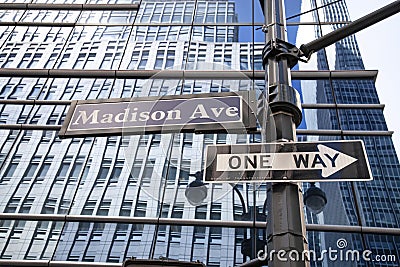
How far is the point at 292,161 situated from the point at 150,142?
179 inches

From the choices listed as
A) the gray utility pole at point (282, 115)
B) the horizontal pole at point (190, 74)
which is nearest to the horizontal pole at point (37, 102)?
the horizontal pole at point (190, 74)

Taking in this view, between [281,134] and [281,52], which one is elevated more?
[281,52]

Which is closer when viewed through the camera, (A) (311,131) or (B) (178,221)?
(B) (178,221)

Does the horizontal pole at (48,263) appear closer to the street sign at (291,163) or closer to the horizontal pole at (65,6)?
the street sign at (291,163)

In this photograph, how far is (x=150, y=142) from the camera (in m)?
6.85

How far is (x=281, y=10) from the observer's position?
11.1ft

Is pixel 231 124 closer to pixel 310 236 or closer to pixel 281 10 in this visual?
pixel 281 10

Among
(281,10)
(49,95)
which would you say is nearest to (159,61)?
(49,95)

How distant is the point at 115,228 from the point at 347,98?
556cm

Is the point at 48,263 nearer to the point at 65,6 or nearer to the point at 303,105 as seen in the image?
the point at 303,105

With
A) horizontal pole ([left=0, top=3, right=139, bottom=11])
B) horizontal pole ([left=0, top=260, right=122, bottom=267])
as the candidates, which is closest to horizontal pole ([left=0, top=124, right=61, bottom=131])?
horizontal pole ([left=0, top=260, right=122, bottom=267])

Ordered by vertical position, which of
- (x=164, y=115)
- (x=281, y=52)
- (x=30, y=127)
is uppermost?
(x=30, y=127)

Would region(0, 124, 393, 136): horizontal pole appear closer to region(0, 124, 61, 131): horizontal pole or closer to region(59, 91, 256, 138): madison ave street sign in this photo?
region(0, 124, 61, 131): horizontal pole

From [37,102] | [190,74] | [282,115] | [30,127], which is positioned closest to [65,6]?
[37,102]
